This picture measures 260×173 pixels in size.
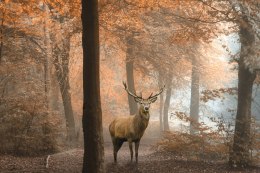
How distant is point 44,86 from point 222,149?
9.62 m

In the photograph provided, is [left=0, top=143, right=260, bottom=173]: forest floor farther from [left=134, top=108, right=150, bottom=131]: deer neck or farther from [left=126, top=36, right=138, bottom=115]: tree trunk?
[left=126, top=36, right=138, bottom=115]: tree trunk

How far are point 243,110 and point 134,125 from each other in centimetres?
458

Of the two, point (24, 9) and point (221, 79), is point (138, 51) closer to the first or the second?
point (24, 9)

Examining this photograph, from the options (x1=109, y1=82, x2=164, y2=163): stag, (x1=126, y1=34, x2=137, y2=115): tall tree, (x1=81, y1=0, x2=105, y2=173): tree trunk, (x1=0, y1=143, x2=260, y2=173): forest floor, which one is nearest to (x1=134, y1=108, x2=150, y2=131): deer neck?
(x1=109, y1=82, x2=164, y2=163): stag

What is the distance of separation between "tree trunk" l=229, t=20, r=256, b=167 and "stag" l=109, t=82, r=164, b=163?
12.0ft

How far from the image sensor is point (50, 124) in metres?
18.4

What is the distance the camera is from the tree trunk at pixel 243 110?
14.7 meters

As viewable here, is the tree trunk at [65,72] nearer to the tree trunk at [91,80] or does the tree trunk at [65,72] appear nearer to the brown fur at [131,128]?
the brown fur at [131,128]

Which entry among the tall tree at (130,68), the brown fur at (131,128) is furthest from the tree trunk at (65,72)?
the brown fur at (131,128)

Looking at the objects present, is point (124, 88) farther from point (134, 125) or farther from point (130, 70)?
point (130, 70)

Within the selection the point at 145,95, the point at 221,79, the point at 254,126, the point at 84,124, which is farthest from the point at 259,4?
the point at 221,79

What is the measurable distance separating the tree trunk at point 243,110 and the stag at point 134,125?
366cm

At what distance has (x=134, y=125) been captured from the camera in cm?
1377

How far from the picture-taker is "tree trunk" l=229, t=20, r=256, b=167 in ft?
48.2
